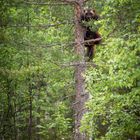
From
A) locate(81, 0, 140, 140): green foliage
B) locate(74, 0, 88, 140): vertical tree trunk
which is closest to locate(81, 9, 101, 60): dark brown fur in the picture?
locate(74, 0, 88, 140): vertical tree trunk

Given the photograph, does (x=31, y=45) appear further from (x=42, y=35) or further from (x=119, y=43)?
(x=119, y=43)

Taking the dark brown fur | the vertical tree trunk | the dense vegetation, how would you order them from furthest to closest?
the dark brown fur
the vertical tree trunk
the dense vegetation

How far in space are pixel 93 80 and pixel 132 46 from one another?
120 centimetres

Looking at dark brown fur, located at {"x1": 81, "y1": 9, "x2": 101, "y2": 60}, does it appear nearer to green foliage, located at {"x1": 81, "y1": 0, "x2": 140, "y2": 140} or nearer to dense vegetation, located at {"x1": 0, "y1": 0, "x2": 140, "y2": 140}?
dense vegetation, located at {"x1": 0, "y1": 0, "x2": 140, "y2": 140}

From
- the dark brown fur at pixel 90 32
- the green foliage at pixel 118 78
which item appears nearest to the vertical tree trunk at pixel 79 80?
the dark brown fur at pixel 90 32

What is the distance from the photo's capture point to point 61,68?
11062mm

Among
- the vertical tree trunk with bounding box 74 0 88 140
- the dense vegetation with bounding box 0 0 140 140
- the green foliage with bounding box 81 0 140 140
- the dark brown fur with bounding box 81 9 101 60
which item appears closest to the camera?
the green foliage with bounding box 81 0 140 140

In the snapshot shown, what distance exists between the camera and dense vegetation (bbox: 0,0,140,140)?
276 inches

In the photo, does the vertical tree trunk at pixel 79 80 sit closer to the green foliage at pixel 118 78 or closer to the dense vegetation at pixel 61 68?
the dense vegetation at pixel 61 68

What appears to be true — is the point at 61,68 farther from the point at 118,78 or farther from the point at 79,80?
the point at 118,78

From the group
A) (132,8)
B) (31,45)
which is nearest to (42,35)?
(31,45)

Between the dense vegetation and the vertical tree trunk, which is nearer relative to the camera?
the dense vegetation

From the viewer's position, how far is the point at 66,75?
13328mm

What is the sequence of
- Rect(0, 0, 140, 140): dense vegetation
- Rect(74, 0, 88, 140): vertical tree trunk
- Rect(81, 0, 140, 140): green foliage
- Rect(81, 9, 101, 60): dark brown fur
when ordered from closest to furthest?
Rect(81, 0, 140, 140): green foliage, Rect(0, 0, 140, 140): dense vegetation, Rect(74, 0, 88, 140): vertical tree trunk, Rect(81, 9, 101, 60): dark brown fur
